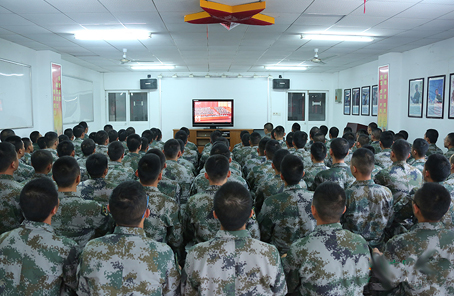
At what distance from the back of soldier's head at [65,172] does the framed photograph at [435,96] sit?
23.7 feet

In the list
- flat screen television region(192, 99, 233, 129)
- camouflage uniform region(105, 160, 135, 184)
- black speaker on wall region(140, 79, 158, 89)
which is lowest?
camouflage uniform region(105, 160, 135, 184)

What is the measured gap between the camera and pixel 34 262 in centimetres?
179

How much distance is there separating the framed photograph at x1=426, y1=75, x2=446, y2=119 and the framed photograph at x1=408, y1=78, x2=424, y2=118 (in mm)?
251

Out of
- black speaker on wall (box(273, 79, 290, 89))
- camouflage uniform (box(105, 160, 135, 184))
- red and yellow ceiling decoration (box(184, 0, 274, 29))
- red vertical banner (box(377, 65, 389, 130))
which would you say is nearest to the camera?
camouflage uniform (box(105, 160, 135, 184))

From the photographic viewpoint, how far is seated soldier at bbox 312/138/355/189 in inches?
134

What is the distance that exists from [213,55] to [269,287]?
8.03m

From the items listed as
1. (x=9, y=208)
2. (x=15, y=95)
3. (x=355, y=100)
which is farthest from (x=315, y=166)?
(x=355, y=100)

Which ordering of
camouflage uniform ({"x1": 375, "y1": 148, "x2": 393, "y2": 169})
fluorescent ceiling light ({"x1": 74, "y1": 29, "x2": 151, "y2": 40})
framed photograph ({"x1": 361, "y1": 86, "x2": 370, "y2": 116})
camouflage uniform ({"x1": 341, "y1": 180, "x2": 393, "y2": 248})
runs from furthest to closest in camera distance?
1. framed photograph ({"x1": 361, "y1": 86, "x2": 370, "y2": 116})
2. fluorescent ceiling light ({"x1": 74, "y1": 29, "x2": 151, "y2": 40})
3. camouflage uniform ({"x1": 375, "y1": 148, "x2": 393, "y2": 169})
4. camouflage uniform ({"x1": 341, "y1": 180, "x2": 393, "y2": 248})

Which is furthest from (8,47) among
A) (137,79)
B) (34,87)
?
(137,79)

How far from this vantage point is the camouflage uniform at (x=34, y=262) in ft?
5.86

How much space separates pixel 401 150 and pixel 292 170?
1.51m

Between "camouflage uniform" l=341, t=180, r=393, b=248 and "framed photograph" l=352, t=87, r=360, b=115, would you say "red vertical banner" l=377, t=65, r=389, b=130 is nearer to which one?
"framed photograph" l=352, t=87, r=360, b=115

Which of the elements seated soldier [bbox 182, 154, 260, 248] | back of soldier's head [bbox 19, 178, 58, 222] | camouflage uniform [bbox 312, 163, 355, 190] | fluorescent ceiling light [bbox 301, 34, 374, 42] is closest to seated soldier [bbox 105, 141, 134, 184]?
seated soldier [bbox 182, 154, 260, 248]

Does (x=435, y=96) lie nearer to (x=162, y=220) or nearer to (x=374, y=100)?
(x=374, y=100)
